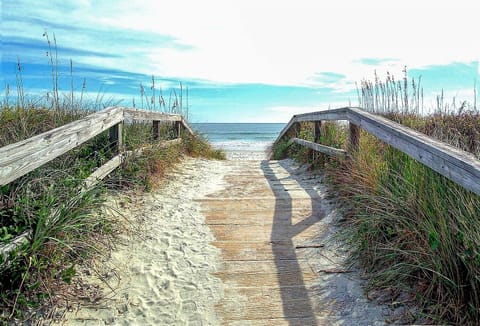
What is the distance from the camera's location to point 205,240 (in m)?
3.48

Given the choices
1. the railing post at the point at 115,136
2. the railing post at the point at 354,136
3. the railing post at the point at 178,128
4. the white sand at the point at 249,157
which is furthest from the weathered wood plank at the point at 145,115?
the white sand at the point at 249,157

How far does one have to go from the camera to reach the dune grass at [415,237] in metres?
2.18

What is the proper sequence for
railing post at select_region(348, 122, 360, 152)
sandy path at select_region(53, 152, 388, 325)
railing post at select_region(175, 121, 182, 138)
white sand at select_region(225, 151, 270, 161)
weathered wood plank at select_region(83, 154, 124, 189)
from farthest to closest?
white sand at select_region(225, 151, 270, 161), railing post at select_region(175, 121, 182, 138), railing post at select_region(348, 122, 360, 152), weathered wood plank at select_region(83, 154, 124, 189), sandy path at select_region(53, 152, 388, 325)

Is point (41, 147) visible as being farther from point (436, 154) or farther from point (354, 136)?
point (354, 136)

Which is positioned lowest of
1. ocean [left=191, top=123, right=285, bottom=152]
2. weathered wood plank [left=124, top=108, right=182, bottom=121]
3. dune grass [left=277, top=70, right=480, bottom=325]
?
ocean [left=191, top=123, right=285, bottom=152]

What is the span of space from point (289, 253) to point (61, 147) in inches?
79.6

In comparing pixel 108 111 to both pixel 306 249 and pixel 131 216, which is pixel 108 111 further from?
pixel 306 249

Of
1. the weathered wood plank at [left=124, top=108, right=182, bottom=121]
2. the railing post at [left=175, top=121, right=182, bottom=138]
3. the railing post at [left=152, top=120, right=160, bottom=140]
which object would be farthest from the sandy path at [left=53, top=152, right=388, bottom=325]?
the railing post at [left=175, top=121, right=182, bottom=138]

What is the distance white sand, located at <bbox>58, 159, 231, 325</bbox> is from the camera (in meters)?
2.44

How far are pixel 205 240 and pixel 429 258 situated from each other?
73.3 inches

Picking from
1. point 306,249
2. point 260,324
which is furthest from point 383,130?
point 260,324

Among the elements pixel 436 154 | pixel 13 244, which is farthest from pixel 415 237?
pixel 13 244

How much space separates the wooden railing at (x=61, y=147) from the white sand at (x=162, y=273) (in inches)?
21.0

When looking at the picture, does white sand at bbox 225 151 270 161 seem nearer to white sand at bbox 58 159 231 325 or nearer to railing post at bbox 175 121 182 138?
railing post at bbox 175 121 182 138
